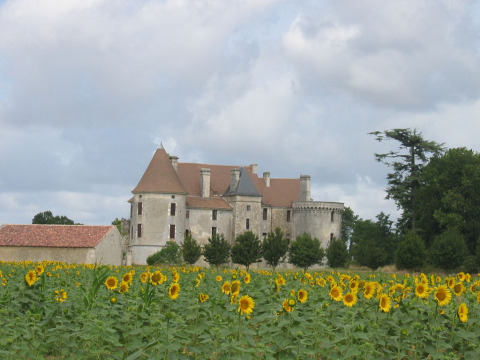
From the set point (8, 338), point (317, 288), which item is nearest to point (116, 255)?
point (317, 288)

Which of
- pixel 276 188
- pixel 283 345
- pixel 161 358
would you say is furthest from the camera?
pixel 276 188

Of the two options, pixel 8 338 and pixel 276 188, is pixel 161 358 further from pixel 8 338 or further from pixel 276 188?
pixel 276 188

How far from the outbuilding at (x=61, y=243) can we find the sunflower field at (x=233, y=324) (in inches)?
1452

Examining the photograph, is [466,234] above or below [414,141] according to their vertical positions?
below

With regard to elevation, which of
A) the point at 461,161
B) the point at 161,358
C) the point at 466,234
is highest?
the point at 461,161

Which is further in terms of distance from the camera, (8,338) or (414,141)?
(414,141)

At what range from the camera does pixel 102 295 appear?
1219cm

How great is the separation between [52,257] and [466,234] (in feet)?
100

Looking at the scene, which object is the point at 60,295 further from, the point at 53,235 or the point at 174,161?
the point at 174,161

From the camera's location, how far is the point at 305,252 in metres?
63.9

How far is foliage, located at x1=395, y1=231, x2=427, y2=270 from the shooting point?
5169cm

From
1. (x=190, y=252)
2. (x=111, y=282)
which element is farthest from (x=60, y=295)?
(x=190, y=252)

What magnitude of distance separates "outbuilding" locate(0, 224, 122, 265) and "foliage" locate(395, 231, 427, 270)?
68.7 ft

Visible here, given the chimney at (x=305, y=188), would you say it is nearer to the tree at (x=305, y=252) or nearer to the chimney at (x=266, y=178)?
the chimney at (x=266, y=178)
